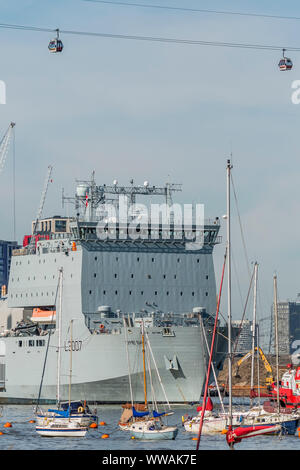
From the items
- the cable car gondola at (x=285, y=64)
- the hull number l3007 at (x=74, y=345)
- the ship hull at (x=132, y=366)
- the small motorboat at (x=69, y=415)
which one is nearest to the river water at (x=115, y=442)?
the small motorboat at (x=69, y=415)

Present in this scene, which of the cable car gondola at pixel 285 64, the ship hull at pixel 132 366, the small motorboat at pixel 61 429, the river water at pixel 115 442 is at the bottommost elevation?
the river water at pixel 115 442

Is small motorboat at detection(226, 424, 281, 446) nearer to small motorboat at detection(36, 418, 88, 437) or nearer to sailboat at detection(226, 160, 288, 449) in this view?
sailboat at detection(226, 160, 288, 449)

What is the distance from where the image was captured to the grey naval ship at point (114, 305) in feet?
232

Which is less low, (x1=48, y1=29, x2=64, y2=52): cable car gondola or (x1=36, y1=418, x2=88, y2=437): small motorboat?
(x1=48, y1=29, x2=64, y2=52): cable car gondola

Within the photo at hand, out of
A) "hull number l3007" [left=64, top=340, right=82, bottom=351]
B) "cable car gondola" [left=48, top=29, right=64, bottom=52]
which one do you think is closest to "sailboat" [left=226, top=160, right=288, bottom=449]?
"cable car gondola" [left=48, top=29, right=64, bottom=52]

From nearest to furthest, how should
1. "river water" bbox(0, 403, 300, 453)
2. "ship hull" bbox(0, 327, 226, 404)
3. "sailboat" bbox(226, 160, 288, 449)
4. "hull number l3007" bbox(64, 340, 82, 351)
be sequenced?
1. "sailboat" bbox(226, 160, 288, 449)
2. "river water" bbox(0, 403, 300, 453)
3. "ship hull" bbox(0, 327, 226, 404)
4. "hull number l3007" bbox(64, 340, 82, 351)

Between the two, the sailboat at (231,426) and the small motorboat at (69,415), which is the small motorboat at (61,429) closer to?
the small motorboat at (69,415)

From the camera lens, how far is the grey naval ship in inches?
2781

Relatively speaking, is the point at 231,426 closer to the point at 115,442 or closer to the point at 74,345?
the point at 115,442

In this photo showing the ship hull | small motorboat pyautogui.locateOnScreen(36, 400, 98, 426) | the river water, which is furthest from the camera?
the ship hull

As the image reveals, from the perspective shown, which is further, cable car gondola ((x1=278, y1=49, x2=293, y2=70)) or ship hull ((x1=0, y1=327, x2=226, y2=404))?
ship hull ((x1=0, y1=327, x2=226, y2=404))

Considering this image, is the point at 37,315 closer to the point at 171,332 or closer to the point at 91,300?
the point at 91,300
